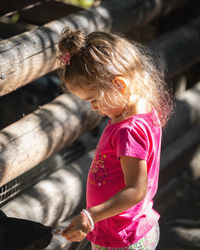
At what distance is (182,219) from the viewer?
3326 mm

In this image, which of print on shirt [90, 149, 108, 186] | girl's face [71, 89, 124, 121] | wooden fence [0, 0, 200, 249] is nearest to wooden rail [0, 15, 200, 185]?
wooden fence [0, 0, 200, 249]

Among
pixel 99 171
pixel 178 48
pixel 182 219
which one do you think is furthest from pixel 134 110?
pixel 178 48

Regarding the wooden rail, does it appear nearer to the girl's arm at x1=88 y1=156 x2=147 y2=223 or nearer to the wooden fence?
the wooden fence

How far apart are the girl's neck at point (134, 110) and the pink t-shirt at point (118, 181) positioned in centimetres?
2

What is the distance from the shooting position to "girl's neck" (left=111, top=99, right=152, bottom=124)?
173cm

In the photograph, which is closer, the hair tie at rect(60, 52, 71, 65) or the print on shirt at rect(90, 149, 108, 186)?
the hair tie at rect(60, 52, 71, 65)

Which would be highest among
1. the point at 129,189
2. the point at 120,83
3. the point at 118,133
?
the point at 120,83

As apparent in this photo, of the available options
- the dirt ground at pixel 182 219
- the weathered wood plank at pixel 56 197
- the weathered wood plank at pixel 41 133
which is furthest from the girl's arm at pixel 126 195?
the dirt ground at pixel 182 219

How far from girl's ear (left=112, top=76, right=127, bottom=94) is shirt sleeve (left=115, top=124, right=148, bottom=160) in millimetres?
149

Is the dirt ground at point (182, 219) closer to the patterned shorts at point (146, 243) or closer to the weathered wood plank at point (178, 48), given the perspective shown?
the weathered wood plank at point (178, 48)

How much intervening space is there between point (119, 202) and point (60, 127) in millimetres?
1094

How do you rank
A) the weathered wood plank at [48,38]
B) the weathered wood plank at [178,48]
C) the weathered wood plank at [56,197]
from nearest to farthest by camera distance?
the weathered wood plank at [48,38] < the weathered wood plank at [56,197] < the weathered wood plank at [178,48]

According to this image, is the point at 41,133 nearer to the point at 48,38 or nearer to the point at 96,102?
the point at 48,38

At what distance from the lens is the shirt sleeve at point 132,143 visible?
5.24 ft
